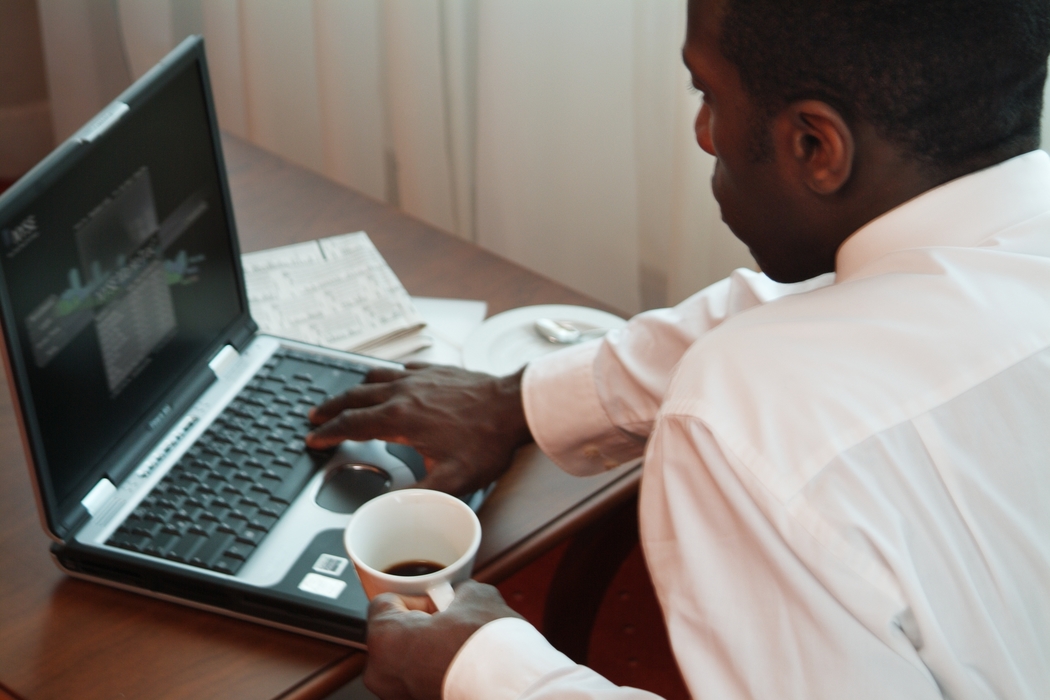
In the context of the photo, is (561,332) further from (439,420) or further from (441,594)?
(441,594)

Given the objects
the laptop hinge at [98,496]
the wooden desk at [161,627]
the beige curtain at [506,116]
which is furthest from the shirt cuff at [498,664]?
the beige curtain at [506,116]

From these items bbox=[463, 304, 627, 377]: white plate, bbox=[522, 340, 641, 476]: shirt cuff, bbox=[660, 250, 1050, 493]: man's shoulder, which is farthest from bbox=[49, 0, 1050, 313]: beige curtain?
bbox=[660, 250, 1050, 493]: man's shoulder

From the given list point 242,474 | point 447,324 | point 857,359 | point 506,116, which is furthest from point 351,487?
point 506,116

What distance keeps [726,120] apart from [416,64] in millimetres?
1368

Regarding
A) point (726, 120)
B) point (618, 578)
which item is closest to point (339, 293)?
point (726, 120)

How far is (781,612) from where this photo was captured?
24.2 inches

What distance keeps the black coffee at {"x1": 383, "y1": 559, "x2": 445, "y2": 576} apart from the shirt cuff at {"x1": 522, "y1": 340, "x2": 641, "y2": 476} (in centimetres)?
22

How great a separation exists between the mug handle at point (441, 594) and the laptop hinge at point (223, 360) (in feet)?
1.25

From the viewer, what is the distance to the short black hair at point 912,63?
2.16ft

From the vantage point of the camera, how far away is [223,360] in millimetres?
1015

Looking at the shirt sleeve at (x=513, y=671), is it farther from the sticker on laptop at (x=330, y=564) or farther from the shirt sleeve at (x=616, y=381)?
the shirt sleeve at (x=616, y=381)

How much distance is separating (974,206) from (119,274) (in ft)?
2.21

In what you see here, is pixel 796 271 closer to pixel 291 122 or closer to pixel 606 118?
pixel 606 118

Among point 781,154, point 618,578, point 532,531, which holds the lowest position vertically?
point 618,578
